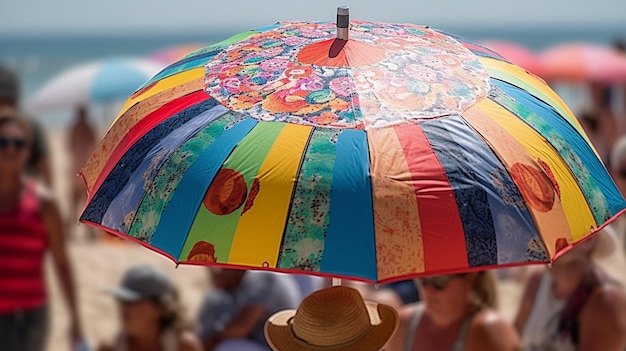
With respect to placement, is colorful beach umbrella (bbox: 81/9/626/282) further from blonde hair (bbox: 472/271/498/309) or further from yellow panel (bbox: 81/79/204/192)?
blonde hair (bbox: 472/271/498/309)

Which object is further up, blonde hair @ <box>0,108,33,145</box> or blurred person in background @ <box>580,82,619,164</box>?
blonde hair @ <box>0,108,33,145</box>

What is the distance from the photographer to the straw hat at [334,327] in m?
2.23

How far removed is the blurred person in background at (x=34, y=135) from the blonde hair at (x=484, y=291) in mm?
2956

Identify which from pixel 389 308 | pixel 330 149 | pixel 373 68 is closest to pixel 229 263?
pixel 330 149

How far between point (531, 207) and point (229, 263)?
0.63m

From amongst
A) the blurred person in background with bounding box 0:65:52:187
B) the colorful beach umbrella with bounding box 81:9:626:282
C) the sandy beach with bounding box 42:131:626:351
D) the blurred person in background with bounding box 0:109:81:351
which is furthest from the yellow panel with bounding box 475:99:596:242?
the sandy beach with bounding box 42:131:626:351

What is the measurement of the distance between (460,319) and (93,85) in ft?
20.3

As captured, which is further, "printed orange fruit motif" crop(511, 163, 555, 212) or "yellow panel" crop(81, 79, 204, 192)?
"yellow panel" crop(81, 79, 204, 192)

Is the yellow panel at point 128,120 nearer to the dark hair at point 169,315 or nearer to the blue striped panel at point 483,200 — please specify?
the blue striped panel at point 483,200

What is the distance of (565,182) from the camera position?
1.92 m

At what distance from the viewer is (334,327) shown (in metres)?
2.23

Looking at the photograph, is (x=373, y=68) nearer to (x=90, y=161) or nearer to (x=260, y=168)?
(x=260, y=168)

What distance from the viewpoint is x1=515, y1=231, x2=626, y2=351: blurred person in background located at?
3.17 m

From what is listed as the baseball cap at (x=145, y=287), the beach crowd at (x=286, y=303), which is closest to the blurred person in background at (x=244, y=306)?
the beach crowd at (x=286, y=303)
